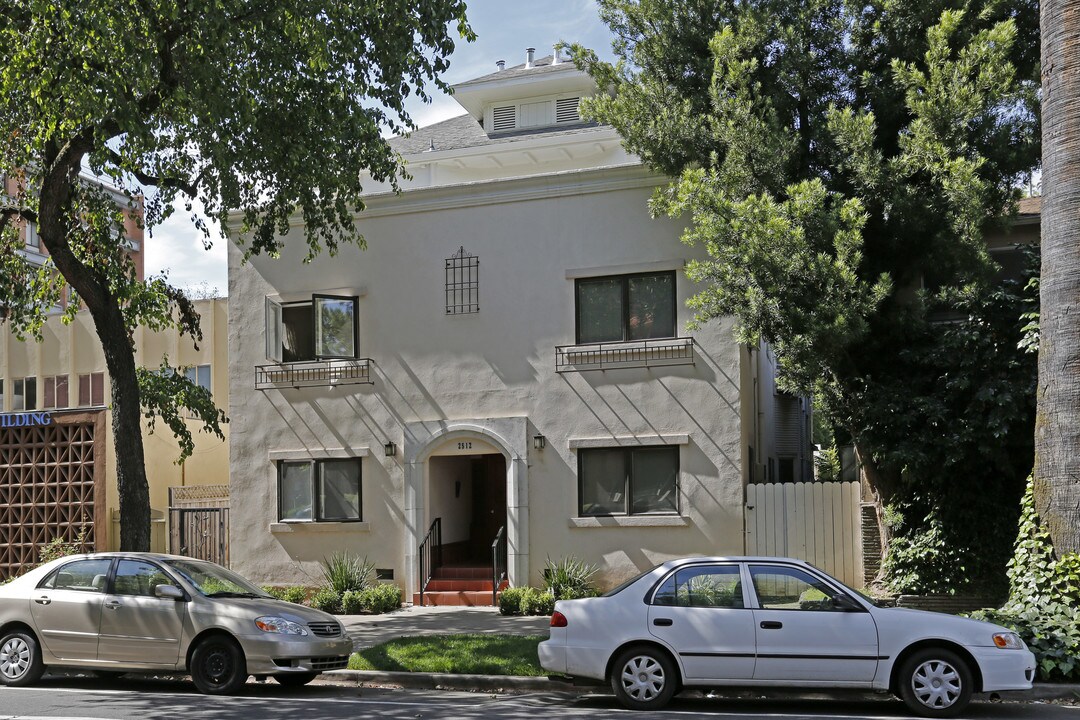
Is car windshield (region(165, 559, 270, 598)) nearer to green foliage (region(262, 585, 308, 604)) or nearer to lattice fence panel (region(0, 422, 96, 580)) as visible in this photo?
green foliage (region(262, 585, 308, 604))

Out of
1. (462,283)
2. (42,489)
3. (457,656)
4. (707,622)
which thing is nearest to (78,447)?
(42,489)

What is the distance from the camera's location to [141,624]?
1166cm

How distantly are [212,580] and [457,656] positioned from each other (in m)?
3.01

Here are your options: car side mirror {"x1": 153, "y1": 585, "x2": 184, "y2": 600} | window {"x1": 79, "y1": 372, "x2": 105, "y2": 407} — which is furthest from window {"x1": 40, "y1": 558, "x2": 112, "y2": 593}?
window {"x1": 79, "y1": 372, "x2": 105, "y2": 407}

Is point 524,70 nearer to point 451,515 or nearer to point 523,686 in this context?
point 451,515

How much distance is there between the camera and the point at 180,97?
1428 centimetres

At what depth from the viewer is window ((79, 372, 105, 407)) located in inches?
1150

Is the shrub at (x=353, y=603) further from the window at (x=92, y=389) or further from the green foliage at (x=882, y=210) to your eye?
the window at (x=92, y=389)

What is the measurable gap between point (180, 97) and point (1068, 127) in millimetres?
11072

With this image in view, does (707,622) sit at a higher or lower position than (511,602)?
higher

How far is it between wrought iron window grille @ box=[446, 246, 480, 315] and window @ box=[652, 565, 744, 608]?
9.63 metres

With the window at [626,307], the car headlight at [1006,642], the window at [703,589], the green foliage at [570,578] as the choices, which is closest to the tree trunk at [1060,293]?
the car headlight at [1006,642]

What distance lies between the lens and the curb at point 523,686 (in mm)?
10281

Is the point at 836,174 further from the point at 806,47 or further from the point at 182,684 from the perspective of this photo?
the point at 182,684
